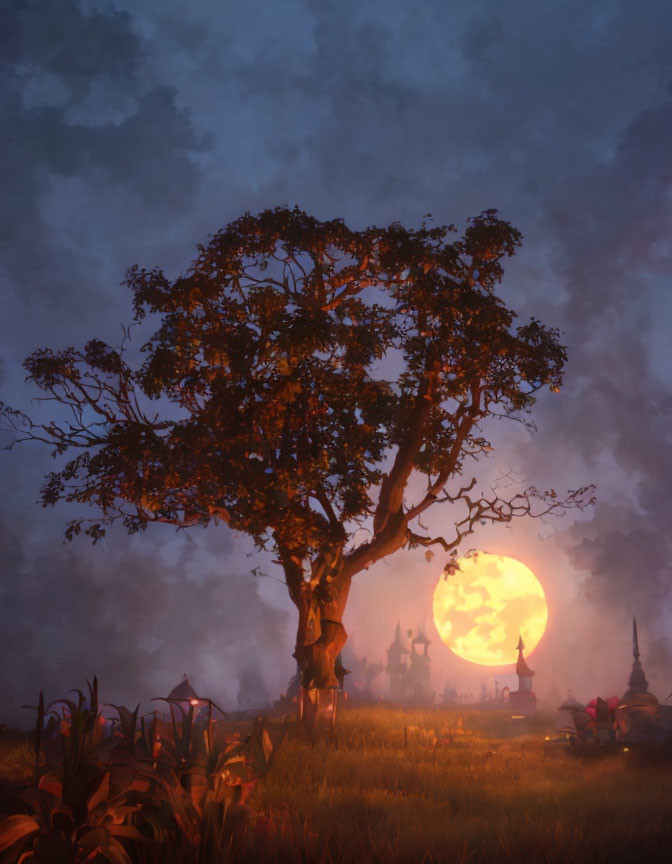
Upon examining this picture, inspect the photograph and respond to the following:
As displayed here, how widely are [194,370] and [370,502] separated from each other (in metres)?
5.76

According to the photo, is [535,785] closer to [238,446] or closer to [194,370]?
[238,446]

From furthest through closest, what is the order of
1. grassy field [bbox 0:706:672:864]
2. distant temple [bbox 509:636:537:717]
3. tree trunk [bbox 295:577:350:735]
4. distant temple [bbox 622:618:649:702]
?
distant temple [bbox 509:636:537:717], distant temple [bbox 622:618:649:702], tree trunk [bbox 295:577:350:735], grassy field [bbox 0:706:672:864]

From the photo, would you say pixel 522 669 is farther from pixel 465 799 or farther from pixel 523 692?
pixel 465 799

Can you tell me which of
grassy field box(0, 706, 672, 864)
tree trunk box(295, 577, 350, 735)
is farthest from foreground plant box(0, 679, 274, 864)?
tree trunk box(295, 577, 350, 735)

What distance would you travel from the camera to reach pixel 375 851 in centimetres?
715

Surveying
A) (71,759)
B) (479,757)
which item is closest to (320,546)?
(479,757)

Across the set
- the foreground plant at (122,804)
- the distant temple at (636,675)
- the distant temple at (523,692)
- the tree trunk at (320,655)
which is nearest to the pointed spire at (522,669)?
the distant temple at (523,692)

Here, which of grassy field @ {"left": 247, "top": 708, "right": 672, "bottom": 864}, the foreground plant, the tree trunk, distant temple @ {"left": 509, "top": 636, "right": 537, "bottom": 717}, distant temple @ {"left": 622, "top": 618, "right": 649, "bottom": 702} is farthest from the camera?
distant temple @ {"left": 509, "top": 636, "right": 537, "bottom": 717}

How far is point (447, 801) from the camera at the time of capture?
10719 mm

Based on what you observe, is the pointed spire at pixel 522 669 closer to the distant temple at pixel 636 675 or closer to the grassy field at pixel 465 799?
the distant temple at pixel 636 675

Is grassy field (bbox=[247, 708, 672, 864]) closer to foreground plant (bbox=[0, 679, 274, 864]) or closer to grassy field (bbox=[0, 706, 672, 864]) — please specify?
grassy field (bbox=[0, 706, 672, 864])

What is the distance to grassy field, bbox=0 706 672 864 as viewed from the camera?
7414 millimetres

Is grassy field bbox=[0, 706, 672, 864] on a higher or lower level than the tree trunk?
lower

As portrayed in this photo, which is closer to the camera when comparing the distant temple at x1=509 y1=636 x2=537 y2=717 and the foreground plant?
the foreground plant
